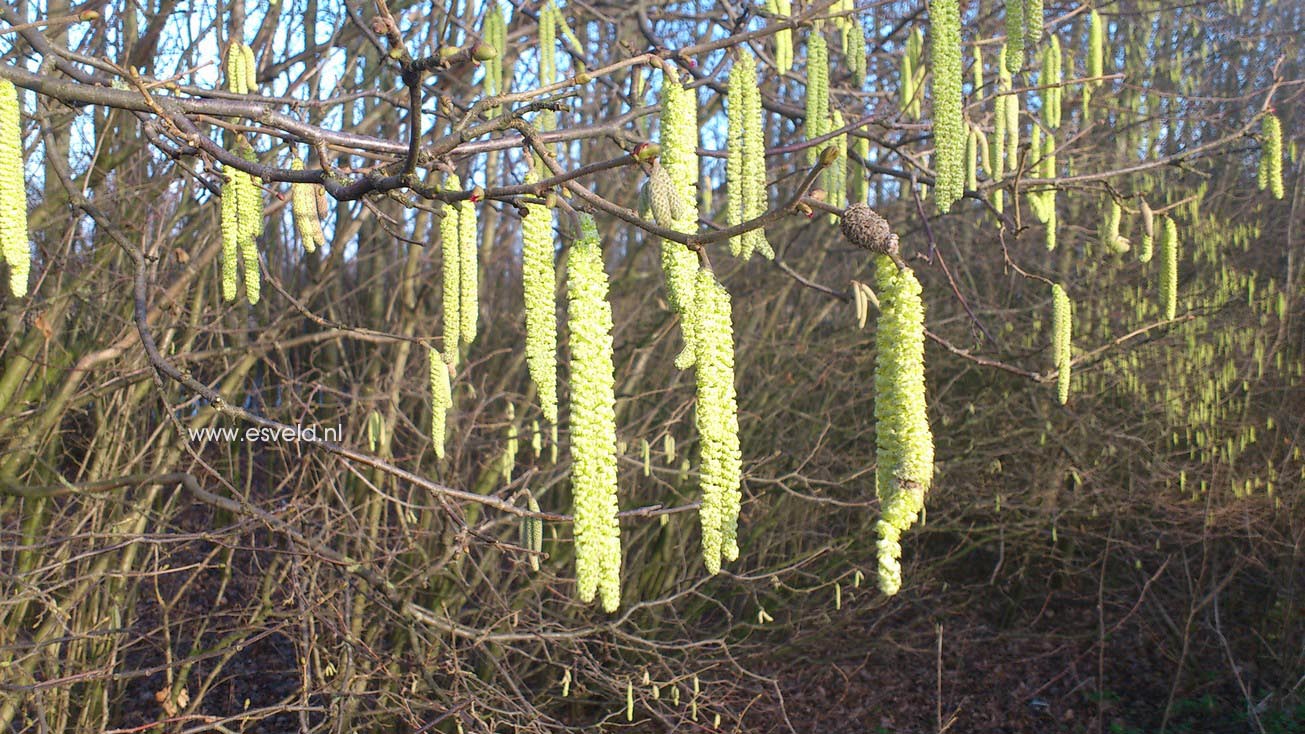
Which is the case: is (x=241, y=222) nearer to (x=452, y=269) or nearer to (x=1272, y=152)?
(x=452, y=269)

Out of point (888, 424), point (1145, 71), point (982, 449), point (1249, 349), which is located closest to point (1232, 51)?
point (1145, 71)

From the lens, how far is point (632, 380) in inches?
264

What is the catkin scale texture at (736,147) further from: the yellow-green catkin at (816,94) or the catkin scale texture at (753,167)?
the yellow-green catkin at (816,94)

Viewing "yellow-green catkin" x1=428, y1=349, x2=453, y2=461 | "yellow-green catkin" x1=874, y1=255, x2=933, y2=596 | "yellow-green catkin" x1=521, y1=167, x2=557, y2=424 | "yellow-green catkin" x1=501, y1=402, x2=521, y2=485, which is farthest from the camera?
"yellow-green catkin" x1=501, y1=402, x2=521, y2=485

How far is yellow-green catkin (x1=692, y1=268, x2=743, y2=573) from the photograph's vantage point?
55.4 inches

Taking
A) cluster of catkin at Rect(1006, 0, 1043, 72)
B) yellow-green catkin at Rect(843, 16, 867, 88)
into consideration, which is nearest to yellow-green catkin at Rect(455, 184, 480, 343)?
cluster of catkin at Rect(1006, 0, 1043, 72)

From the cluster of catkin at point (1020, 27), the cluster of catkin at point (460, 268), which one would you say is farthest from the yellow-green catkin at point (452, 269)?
the cluster of catkin at point (1020, 27)

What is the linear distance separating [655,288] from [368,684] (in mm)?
3003

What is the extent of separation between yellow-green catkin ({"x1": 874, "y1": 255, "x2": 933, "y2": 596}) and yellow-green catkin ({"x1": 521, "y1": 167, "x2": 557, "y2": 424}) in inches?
19.7

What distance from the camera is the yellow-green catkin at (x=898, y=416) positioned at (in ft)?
3.80

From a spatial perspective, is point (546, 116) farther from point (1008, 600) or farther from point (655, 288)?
point (1008, 600)

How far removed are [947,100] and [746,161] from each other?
1.43 ft

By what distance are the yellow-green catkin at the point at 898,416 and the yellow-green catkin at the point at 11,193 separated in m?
1.28

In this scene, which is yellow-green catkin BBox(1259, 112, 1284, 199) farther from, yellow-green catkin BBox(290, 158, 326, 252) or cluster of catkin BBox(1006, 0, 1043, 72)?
yellow-green catkin BBox(290, 158, 326, 252)
